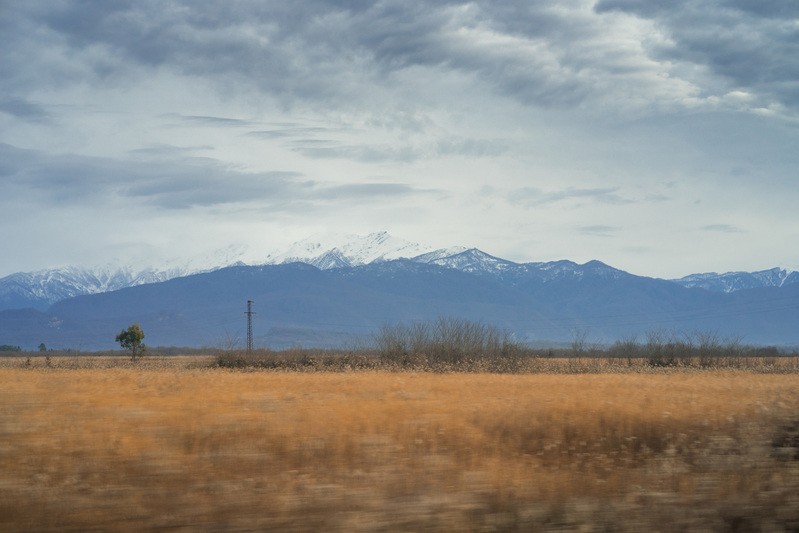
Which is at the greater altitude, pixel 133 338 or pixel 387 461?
pixel 133 338

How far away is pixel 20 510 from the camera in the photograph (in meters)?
8.46

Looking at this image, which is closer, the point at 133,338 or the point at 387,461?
the point at 387,461

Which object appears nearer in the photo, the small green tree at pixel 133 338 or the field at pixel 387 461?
the field at pixel 387 461

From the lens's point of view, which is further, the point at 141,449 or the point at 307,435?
the point at 307,435

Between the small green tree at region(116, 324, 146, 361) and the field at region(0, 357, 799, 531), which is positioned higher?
the small green tree at region(116, 324, 146, 361)

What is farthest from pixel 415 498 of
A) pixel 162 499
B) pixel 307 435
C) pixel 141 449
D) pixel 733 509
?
pixel 307 435

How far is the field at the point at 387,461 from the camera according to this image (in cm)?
831

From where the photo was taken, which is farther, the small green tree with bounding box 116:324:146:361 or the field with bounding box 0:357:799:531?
the small green tree with bounding box 116:324:146:361

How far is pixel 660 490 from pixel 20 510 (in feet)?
25.3

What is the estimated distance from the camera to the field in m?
8.31

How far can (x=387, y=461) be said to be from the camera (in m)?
12.3

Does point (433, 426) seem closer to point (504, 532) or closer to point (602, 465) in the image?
point (602, 465)

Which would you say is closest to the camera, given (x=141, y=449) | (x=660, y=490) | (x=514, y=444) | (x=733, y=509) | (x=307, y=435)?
(x=733, y=509)

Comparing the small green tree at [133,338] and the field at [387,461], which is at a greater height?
the small green tree at [133,338]
